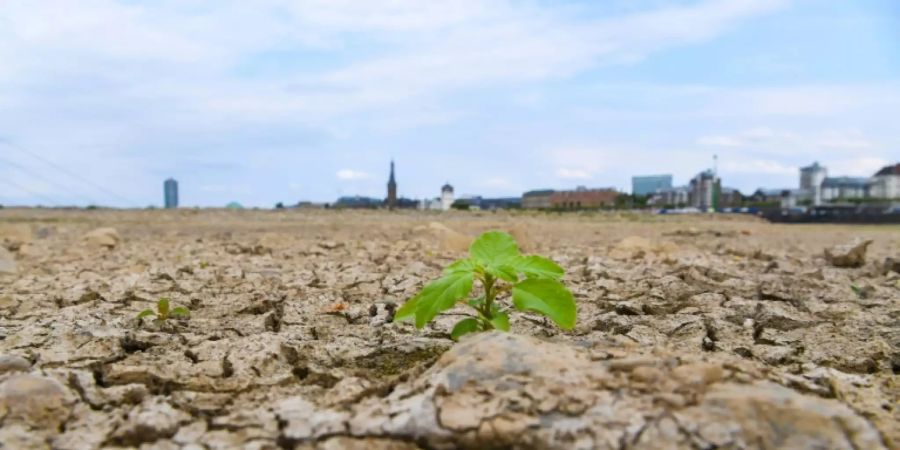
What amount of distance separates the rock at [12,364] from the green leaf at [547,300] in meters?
1.26

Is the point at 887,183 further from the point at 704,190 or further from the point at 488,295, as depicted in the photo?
the point at 488,295

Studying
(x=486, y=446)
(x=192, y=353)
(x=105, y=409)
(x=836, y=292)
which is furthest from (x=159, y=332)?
(x=836, y=292)

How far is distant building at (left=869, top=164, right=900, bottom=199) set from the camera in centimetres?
9256

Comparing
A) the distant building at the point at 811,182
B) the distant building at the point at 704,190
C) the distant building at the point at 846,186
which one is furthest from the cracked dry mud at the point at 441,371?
the distant building at the point at 846,186

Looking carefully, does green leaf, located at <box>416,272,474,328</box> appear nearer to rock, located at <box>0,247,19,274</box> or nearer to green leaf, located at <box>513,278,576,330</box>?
green leaf, located at <box>513,278,576,330</box>

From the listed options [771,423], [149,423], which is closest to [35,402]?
[149,423]

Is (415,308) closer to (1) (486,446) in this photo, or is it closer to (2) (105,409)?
(1) (486,446)

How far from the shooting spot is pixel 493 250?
1.81 meters

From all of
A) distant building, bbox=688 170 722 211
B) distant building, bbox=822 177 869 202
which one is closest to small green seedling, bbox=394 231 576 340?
distant building, bbox=688 170 722 211

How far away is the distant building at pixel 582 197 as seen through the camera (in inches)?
3273

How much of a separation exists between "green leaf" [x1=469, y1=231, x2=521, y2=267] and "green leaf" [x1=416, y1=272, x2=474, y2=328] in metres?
0.14

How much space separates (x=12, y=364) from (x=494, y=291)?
49.2 inches

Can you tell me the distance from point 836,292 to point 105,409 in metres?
3.23

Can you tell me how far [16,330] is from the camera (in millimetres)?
2268
